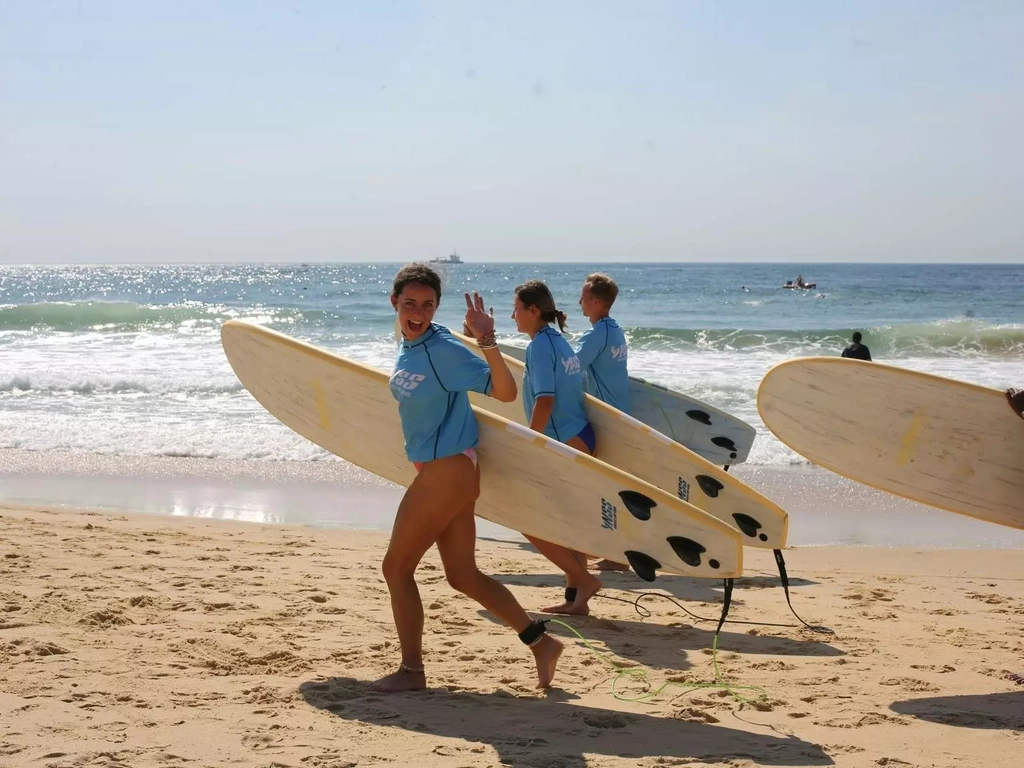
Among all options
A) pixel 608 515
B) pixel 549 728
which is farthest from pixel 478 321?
pixel 549 728

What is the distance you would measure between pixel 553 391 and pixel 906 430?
5.38 feet

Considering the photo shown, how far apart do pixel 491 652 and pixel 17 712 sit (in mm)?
1742

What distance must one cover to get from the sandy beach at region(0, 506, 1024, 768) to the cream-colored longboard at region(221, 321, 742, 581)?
51 centimetres

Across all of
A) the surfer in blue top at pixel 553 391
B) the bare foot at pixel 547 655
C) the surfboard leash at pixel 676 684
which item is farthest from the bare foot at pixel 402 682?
the surfer in blue top at pixel 553 391

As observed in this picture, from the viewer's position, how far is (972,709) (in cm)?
350

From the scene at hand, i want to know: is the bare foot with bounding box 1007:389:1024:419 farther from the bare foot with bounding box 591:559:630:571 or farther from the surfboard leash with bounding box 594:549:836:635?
the bare foot with bounding box 591:559:630:571

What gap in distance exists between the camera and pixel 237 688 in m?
3.56

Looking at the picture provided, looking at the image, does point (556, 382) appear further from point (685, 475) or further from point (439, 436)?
point (439, 436)

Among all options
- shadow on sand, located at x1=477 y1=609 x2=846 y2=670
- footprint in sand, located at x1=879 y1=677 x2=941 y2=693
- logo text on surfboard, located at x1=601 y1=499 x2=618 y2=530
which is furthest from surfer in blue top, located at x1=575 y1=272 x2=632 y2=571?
footprint in sand, located at x1=879 y1=677 x2=941 y2=693

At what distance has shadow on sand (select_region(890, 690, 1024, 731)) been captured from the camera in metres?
3.36

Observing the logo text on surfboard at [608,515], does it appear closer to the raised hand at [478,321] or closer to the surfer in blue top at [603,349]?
the raised hand at [478,321]

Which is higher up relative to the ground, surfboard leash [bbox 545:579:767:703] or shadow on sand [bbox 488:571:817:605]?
surfboard leash [bbox 545:579:767:703]

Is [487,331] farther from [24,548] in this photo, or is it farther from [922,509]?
[922,509]

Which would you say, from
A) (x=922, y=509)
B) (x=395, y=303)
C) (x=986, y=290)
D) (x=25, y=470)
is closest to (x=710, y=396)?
(x=922, y=509)
